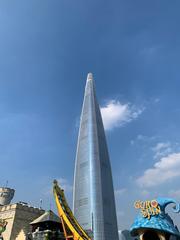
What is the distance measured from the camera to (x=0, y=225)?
49.7 metres

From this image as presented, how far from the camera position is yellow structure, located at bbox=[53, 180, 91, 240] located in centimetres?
4250

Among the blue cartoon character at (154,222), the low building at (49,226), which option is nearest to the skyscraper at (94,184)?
the low building at (49,226)

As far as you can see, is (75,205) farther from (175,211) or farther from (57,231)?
(175,211)

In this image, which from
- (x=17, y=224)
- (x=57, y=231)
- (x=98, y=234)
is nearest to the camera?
(x=57, y=231)

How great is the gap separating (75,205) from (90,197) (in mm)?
13831

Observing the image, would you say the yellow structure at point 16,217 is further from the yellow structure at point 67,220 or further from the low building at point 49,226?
the yellow structure at point 67,220

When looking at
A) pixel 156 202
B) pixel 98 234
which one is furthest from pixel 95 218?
pixel 156 202

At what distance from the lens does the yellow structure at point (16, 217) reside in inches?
3114

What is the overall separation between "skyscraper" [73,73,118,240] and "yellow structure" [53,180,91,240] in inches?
3735

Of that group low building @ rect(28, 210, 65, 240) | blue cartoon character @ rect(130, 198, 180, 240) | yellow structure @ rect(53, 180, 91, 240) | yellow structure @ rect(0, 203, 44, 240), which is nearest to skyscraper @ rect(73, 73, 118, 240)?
yellow structure @ rect(0, 203, 44, 240)

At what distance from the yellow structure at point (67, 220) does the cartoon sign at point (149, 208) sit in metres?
10.9

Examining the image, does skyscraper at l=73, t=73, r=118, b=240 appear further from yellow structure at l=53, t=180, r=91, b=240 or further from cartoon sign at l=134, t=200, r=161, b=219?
cartoon sign at l=134, t=200, r=161, b=219

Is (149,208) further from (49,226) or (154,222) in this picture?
(49,226)

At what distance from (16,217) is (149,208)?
188ft
